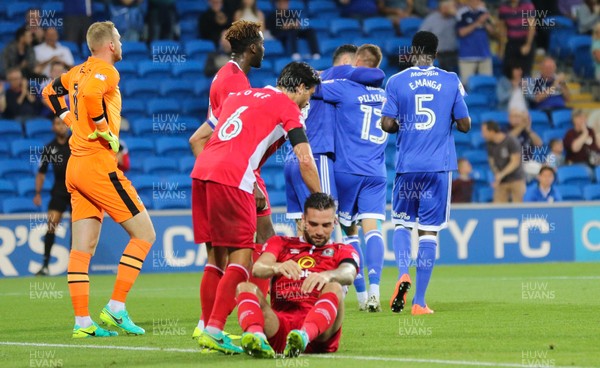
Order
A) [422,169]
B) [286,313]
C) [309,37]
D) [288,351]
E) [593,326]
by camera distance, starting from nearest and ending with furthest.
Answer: [288,351], [286,313], [593,326], [422,169], [309,37]

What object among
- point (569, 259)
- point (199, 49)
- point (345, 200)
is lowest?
point (569, 259)

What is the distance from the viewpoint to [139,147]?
1967 cm

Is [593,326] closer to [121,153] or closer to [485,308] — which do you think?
[485,308]

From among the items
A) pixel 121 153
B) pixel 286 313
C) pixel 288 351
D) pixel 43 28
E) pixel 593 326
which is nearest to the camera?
pixel 288 351

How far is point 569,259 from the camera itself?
58.4 ft

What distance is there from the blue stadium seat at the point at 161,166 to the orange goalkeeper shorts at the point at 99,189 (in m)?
10.1

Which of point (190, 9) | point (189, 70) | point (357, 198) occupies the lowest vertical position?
point (357, 198)

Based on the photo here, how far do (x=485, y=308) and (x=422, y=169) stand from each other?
1.40 meters

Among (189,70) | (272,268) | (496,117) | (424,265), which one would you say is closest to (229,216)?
(272,268)

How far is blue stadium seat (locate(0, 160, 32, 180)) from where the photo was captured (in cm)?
1900

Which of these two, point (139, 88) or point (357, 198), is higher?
point (139, 88)

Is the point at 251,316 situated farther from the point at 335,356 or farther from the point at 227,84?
the point at 227,84

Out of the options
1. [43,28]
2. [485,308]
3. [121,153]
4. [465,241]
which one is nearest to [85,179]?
[485,308]

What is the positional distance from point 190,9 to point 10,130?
4.78 m
